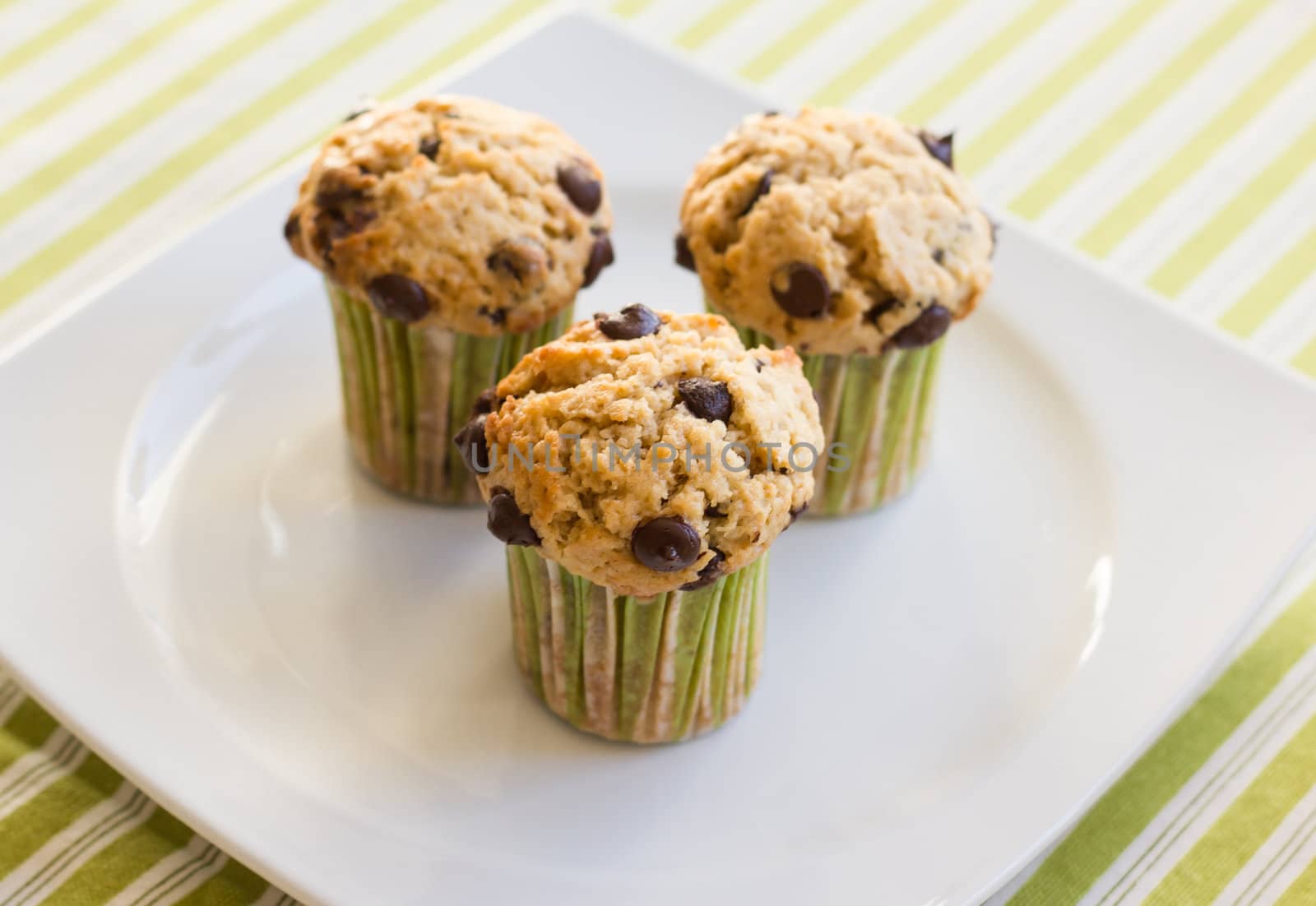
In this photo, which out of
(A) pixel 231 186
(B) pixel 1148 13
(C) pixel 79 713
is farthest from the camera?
(B) pixel 1148 13

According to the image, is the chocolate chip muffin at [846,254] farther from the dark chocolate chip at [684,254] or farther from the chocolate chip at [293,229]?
the chocolate chip at [293,229]

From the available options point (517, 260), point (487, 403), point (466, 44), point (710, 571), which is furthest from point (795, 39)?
point (710, 571)

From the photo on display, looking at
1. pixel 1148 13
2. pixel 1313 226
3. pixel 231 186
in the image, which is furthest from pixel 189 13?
pixel 1313 226

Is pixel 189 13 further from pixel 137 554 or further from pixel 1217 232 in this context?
pixel 1217 232

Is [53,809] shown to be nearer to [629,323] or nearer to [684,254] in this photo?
[629,323]

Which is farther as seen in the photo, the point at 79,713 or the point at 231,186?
the point at 231,186

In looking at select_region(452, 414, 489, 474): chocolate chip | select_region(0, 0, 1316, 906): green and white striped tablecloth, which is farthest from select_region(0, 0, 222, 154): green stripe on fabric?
select_region(452, 414, 489, 474): chocolate chip

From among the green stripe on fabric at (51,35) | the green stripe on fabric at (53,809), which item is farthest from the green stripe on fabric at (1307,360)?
the green stripe on fabric at (51,35)
